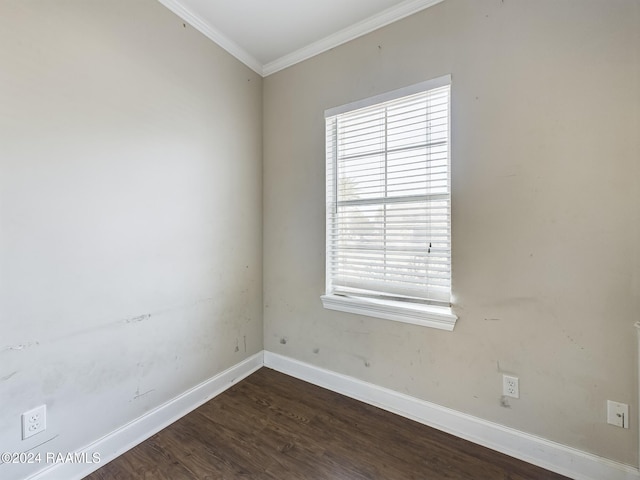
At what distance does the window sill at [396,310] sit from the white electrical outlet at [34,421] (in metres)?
1.63

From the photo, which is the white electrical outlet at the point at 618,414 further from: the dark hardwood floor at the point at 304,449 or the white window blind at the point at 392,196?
the white window blind at the point at 392,196

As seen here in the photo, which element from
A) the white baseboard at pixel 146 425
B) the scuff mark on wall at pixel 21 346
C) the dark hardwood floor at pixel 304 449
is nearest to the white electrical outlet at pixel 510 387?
the dark hardwood floor at pixel 304 449

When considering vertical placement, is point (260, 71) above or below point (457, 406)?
above

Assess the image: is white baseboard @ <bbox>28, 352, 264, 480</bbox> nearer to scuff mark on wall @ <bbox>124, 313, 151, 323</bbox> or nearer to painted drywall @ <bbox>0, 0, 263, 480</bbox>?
painted drywall @ <bbox>0, 0, 263, 480</bbox>

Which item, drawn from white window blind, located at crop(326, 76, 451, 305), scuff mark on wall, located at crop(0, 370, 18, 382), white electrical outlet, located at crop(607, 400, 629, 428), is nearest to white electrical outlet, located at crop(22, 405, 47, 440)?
scuff mark on wall, located at crop(0, 370, 18, 382)

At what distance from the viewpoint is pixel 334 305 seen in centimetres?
211

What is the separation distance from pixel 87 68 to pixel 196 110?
62 cm

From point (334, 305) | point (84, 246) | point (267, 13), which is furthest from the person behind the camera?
point (334, 305)

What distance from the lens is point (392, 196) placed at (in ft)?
6.18

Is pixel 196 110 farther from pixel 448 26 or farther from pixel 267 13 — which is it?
pixel 448 26

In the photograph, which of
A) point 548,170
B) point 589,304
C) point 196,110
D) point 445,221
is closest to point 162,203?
point 196,110

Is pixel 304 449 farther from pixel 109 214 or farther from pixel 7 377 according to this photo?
pixel 109 214

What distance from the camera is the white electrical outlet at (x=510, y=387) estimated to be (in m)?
1.50

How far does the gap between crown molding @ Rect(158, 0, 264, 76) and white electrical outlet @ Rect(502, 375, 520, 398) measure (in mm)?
2925
